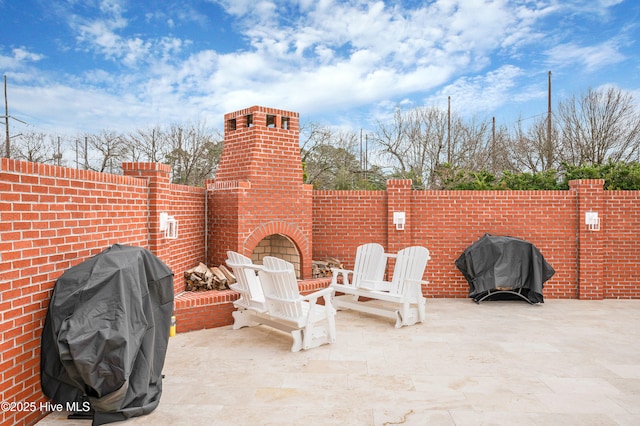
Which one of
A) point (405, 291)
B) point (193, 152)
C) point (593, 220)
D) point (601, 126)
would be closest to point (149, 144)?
point (193, 152)

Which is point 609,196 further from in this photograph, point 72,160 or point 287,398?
point 72,160

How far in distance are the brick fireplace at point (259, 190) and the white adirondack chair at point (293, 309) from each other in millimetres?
1590

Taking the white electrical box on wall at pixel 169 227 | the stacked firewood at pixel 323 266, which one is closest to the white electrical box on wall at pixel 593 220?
the stacked firewood at pixel 323 266

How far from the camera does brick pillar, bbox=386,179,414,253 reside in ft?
26.9

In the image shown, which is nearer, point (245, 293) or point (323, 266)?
point (245, 293)

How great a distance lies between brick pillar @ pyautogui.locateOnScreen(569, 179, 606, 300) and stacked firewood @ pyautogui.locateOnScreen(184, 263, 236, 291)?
20.9 feet

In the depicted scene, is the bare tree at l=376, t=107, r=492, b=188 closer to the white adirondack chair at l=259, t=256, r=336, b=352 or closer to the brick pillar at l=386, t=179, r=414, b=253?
the brick pillar at l=386, t=179, r=414, b=253

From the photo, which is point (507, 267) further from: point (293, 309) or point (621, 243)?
point (293, 309)

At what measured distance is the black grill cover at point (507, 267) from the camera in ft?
24.5

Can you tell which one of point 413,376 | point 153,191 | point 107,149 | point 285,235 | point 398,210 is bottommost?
point 413,376

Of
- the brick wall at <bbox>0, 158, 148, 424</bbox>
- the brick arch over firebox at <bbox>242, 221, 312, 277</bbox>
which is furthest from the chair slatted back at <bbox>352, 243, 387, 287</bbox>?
the brick wall at <bbox>0, 158, 148, 424</bbox>

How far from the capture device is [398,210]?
8227mm

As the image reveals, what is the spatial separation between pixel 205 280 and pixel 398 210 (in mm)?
3746

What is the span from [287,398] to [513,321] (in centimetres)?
419
